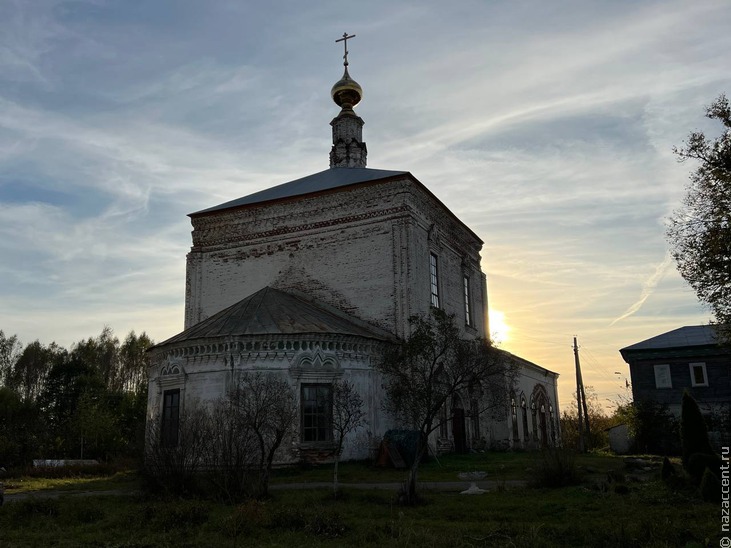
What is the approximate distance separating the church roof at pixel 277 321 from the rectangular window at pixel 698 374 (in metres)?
15.4

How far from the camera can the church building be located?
1828 centimetres

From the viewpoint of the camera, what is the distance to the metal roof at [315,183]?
2378 centimetres

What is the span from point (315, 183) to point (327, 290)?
4879 mm

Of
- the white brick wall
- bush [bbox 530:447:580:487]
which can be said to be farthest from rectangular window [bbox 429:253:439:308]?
bush [bbox 530:447:580:487]

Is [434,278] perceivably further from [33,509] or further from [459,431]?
[33,509]

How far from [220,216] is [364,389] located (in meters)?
10.5

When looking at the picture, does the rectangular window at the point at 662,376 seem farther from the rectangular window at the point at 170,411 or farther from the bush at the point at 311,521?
the bush at the point at 311,521

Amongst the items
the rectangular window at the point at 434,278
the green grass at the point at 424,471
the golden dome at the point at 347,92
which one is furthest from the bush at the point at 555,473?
the golden dome at the point at 347,92

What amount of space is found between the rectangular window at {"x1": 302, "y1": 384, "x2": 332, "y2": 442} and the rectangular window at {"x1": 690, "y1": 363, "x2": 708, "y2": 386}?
18018 mm

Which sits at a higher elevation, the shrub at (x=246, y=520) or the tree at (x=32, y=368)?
the tree at (x=32, y=368)

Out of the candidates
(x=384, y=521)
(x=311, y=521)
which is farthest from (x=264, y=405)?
(x=384, y=521)

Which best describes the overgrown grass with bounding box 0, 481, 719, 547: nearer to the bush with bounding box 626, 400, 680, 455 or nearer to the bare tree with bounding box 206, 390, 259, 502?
the bare tree with bounding box 206, 390, 259, 502

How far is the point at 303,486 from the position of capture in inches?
572

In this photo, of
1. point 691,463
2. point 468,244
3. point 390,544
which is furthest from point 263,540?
point 468,244
